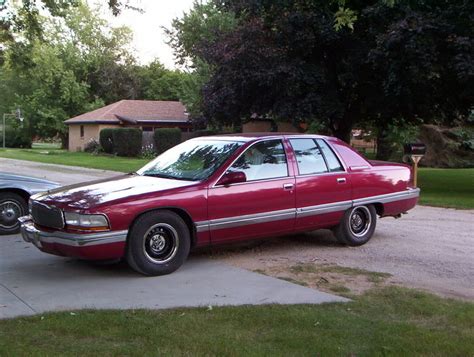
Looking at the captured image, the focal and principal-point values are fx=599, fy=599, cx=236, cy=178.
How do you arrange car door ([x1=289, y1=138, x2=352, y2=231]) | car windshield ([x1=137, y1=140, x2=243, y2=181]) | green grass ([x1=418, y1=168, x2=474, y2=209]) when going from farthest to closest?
green grass ([x1=418, y1=168, x2=474, y2=209]), car door ([x1=289, y1=138, x2=352, y2=231]), car windshield ([x1=137, y1=140, x2=243, y2=181])

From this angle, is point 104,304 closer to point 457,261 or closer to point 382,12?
point 457,261

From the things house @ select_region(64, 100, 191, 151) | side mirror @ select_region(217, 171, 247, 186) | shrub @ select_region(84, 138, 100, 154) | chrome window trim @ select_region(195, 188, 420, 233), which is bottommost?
chrome window trim @ select_region(195, 188, 420, 233)

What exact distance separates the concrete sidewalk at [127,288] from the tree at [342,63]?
9.65m

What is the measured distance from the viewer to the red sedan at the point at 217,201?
20.8 feet

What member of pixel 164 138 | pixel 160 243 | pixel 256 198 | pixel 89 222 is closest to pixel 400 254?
pixel 256 198

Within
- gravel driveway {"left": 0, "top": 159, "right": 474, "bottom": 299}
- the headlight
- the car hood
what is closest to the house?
gravel driveway {"left": 0, "top": 159, "right": 474, "bottom": 299}

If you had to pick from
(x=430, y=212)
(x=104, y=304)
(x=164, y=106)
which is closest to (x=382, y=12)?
(x=430, y=212)

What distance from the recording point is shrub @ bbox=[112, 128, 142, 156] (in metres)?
36.4

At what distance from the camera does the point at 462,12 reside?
580 inches

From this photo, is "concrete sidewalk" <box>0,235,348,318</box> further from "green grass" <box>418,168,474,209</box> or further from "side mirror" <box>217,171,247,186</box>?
"green grass" <box>418,168,474,209</box>

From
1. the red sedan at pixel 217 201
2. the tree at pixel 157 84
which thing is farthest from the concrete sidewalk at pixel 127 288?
the tree at pixel 157 84

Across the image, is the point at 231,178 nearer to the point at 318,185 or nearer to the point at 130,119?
the point at 318,185

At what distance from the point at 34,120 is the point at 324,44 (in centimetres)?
3928

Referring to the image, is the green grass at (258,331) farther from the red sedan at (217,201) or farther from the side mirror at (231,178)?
the side mirror at (231,178)
